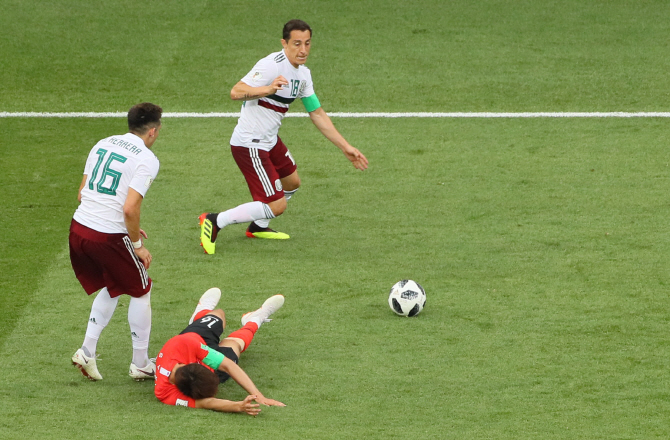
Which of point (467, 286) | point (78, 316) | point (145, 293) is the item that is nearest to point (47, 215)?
point (78, 316)

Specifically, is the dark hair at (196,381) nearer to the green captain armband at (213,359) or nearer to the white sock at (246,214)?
the green captain armband at (213,359)

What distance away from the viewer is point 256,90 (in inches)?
368

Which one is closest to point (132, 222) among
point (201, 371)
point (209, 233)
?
point (201, 371)

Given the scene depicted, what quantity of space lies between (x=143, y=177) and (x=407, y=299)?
2676 mm

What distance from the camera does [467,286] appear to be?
9000 mm

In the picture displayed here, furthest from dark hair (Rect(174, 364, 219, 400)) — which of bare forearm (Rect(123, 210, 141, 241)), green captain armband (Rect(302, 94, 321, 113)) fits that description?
A: green captain armband (Rect(302, 94, 321, 113))

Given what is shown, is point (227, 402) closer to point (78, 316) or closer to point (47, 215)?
point (78, 316)

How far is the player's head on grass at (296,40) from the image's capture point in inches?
376

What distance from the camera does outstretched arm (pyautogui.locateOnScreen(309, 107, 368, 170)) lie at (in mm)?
9422

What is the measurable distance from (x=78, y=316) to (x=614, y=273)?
4976 millimetres

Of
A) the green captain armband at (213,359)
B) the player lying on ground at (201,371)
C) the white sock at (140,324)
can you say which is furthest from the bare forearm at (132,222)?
the green captain armband at (213,359)

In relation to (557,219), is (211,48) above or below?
above

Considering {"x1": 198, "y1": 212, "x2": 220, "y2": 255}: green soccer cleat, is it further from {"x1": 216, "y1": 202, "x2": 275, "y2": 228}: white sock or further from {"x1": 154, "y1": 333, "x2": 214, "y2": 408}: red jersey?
{"x1": 154, "y1": 333, "x2": 214, "y2": 408}: red jersey

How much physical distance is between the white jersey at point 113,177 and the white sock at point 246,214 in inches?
116
